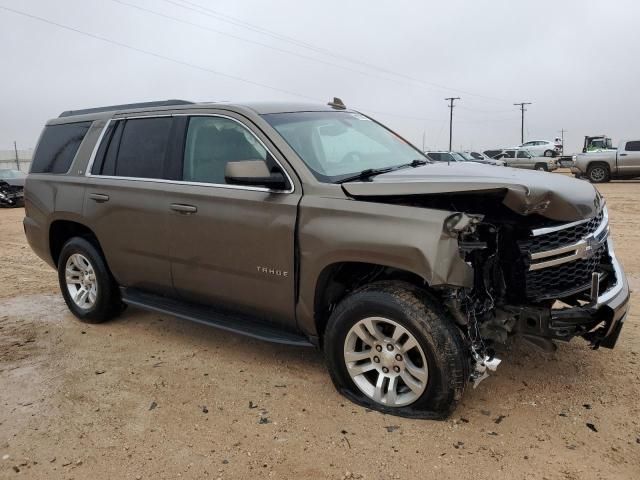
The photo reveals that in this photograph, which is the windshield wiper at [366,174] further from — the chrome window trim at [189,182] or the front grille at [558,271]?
the front grille at [558,271]

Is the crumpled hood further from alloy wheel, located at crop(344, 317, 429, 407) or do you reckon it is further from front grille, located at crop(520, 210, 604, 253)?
alloy wheel, located at crop(344, 317, 429, 407)

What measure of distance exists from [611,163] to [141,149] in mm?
20943

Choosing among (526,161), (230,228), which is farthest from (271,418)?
(526,161)

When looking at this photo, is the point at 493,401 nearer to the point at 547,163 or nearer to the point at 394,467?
the point at 394,467

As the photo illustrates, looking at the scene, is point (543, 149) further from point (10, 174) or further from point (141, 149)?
point (141, 149)

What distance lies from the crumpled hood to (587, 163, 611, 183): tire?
794 inches

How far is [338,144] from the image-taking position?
4.02 metres

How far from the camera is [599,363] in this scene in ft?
12.8

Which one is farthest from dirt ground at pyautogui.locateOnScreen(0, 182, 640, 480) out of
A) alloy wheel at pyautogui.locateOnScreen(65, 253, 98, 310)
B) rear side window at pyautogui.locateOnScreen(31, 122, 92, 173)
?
rear side window at pyautogui.locateOnScreen(31, 122, 92, 173)

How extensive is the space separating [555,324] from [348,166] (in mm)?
1643

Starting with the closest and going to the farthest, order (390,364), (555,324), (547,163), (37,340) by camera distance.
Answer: (555,324) < (390,364) < (37,340) < (547,163)

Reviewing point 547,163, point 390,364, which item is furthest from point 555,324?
point 547,163

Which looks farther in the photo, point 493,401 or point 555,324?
point 493,401

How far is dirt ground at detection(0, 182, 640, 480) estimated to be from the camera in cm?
284
